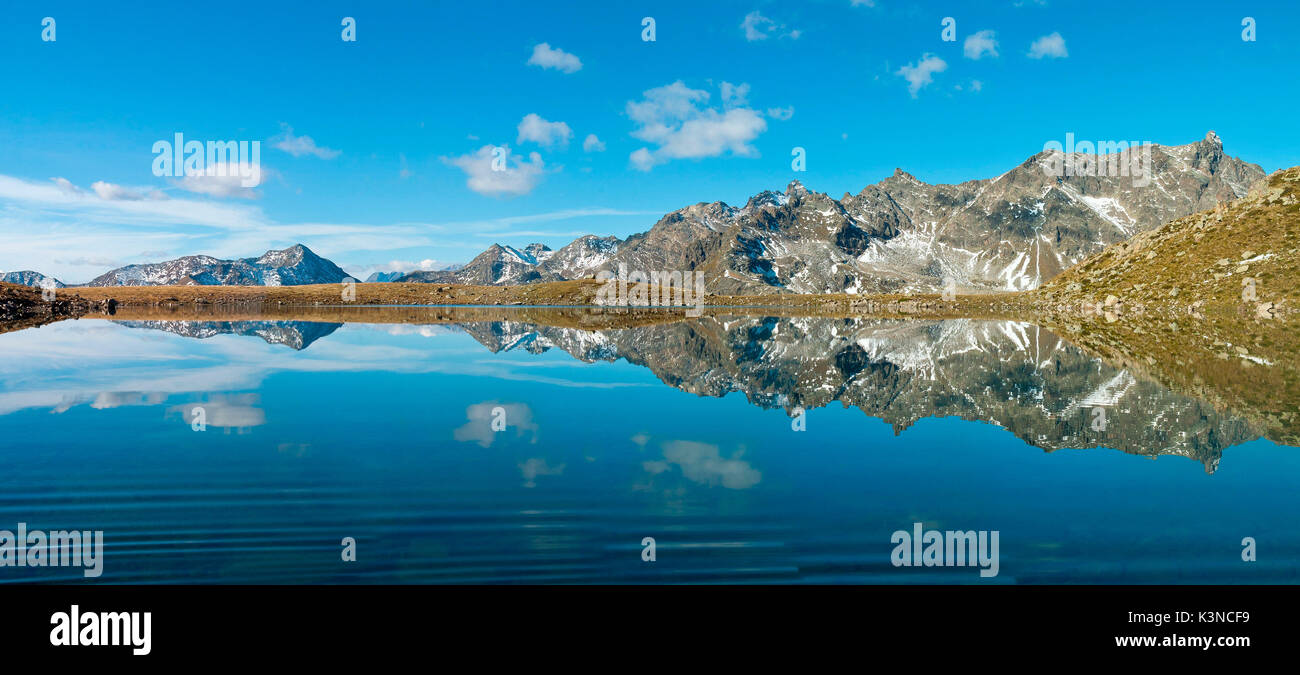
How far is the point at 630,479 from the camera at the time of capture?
21.3 m

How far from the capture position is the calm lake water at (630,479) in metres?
14.3

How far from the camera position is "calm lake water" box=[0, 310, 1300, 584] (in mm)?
14336

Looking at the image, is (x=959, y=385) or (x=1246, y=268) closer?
(x=959, y=385)

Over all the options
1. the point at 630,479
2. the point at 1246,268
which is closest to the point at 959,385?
the point at 630,479

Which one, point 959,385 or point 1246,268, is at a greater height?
point 1246,268

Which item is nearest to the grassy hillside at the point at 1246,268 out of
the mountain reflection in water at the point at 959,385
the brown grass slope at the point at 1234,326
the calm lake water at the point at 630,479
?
the brown grass slope at the point at 1234,326

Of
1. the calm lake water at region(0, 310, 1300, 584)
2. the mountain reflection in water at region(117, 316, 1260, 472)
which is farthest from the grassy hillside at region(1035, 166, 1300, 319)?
the calm lake water at region(0, 310, 1300, 584)

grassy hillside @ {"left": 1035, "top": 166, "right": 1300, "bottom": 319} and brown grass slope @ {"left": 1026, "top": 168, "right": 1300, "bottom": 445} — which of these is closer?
brown grass slope @ {"left": 1026, "top": 168, "right": 1300, "bottom": 445}

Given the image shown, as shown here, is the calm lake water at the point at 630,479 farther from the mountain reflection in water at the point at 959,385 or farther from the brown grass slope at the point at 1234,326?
the brown grass slope at the point at 1234,326

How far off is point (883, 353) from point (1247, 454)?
51321mm

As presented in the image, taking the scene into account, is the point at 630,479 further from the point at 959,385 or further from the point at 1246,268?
the point at 1246,268

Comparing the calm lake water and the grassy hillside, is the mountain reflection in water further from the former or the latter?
the grassy hillside
